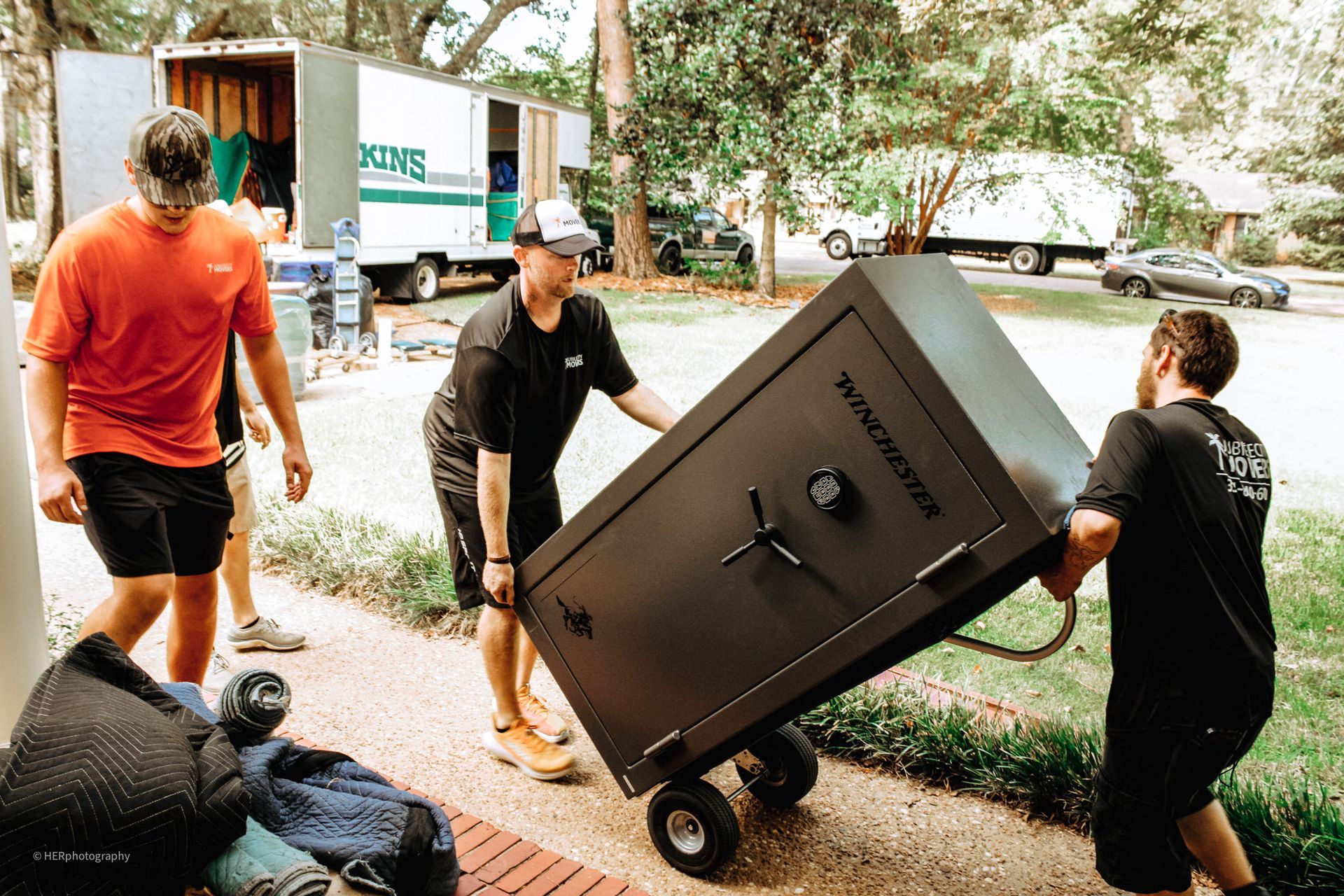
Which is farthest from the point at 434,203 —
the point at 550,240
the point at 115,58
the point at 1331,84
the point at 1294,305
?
the point at 1294,305

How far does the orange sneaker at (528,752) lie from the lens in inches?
131

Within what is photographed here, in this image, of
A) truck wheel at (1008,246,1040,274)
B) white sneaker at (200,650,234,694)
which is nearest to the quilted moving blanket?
white sneaker at (200,650,234,694)

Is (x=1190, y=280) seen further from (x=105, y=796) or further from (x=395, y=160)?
(x=105, y=796)

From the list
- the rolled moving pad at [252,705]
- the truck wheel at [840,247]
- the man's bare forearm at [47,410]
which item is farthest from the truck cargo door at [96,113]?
the truck wheel at [840,247]

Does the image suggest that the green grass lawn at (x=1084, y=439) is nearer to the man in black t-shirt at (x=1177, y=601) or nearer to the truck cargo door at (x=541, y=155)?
the man in black t-shirt at (x=1177, y=601)

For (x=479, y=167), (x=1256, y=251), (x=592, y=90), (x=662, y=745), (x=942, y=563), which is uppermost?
(x=592, y=90)

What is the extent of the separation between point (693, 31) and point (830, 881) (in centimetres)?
1722

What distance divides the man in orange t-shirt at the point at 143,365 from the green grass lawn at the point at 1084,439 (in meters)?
1.73

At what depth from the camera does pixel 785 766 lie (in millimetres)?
3117

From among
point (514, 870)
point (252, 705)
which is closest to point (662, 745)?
point (514, 870)

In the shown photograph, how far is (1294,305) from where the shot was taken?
21.0 m

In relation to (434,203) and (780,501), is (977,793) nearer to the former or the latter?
(780,501)

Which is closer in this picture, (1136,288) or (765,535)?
(765,535)

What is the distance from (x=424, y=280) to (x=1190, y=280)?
14829 mm
